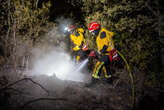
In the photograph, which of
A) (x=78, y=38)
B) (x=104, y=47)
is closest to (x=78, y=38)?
(x=78, y=38)

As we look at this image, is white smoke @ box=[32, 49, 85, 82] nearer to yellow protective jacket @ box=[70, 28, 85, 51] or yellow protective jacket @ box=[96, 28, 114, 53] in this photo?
yellow protective jacket @ box=[70, 28, 85, 51]

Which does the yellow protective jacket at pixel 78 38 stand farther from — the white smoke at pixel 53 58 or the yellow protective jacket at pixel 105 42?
the yellow protective jacket at pixel 105 42

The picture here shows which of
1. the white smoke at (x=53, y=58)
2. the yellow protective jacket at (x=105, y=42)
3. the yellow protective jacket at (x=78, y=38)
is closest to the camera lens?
the yellow protective jacket at (x=105, y=42)

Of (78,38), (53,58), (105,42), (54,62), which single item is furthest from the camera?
(53,58)

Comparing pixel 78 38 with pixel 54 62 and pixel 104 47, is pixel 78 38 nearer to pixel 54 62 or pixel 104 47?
pixel 104 47

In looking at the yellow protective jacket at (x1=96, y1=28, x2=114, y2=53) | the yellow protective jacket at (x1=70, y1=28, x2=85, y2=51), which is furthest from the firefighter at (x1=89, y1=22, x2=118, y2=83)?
the yellow protective jacket at (x1=70, y1=28, x2=85, y2=51)

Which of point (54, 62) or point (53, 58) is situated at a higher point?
point (53, 58)

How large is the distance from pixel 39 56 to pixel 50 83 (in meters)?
5.04

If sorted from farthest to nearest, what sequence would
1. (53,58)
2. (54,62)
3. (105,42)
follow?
(53,58) → (54,62) → (105,42)

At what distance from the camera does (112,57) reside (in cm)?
474

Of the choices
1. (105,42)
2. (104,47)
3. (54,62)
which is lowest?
(54,62)

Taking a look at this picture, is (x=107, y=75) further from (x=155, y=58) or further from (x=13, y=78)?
(x=13, y=78)

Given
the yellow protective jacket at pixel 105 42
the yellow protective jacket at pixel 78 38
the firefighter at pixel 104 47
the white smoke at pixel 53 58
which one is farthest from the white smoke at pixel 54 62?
the yellow protective jacket at pixel 105 42

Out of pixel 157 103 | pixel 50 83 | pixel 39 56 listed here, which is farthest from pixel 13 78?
pixel 157 103
